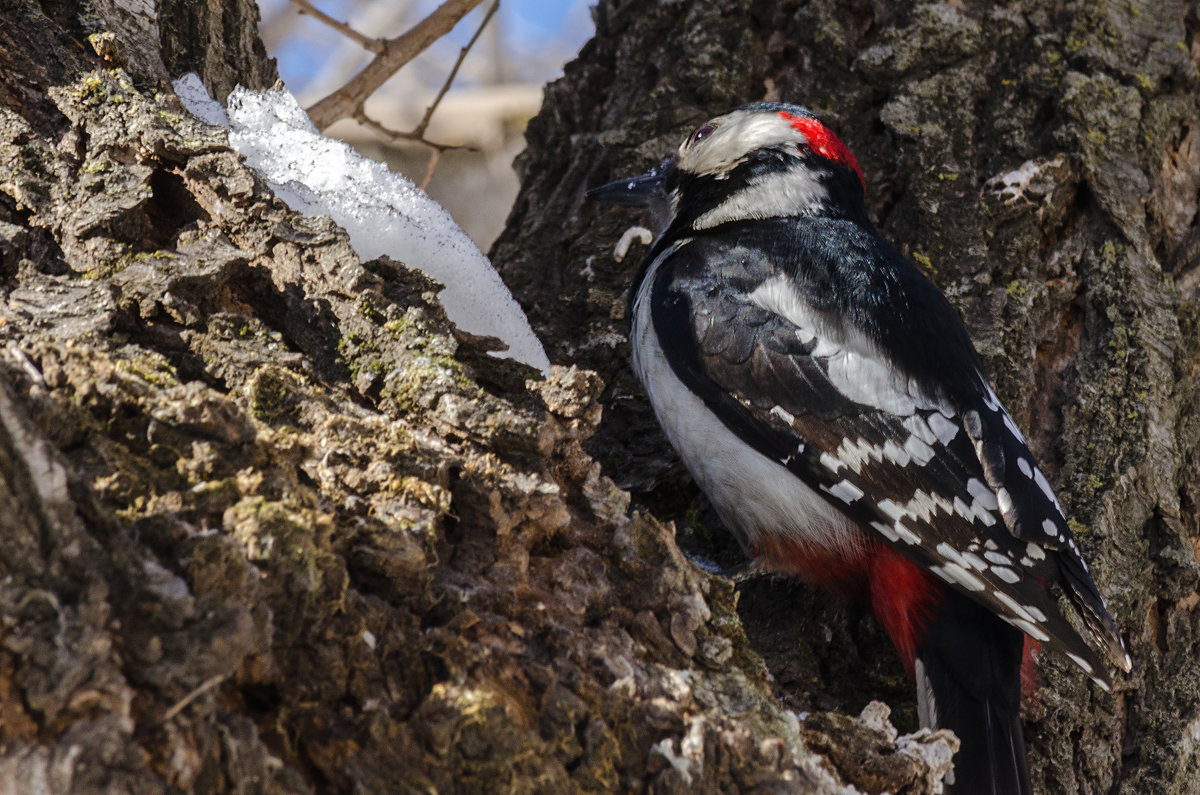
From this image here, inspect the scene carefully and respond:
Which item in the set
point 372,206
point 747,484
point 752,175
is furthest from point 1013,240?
point 372,206

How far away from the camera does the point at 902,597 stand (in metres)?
2.22

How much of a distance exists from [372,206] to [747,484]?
989mm

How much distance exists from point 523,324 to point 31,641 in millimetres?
1318

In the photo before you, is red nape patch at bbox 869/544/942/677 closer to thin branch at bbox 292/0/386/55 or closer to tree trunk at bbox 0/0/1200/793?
tree trunk at bbox 0/0/1200/793

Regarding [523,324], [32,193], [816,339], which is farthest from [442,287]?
[816,339]

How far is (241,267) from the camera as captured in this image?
5.77 feet

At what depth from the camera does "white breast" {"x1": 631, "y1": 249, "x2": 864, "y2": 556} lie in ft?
7.61

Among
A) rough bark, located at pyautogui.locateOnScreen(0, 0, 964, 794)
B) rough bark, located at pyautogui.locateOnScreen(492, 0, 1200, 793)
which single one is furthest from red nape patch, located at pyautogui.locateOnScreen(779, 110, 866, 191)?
rough bark, located at pyautogui.locateOnScreen(0, 0, 964, 794)

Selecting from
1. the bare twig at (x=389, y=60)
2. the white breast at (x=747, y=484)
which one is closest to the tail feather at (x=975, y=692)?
the white breast at (x=747, y=484)

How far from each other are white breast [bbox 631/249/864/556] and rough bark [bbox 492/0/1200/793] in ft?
0.46

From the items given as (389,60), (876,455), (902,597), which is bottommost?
(902,597)

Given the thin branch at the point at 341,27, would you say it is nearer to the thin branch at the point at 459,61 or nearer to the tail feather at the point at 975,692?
the thin branch at the point at 459,61

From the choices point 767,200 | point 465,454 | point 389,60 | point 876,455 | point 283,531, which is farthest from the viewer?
point 389,60

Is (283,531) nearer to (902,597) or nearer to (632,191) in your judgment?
(902,597)
